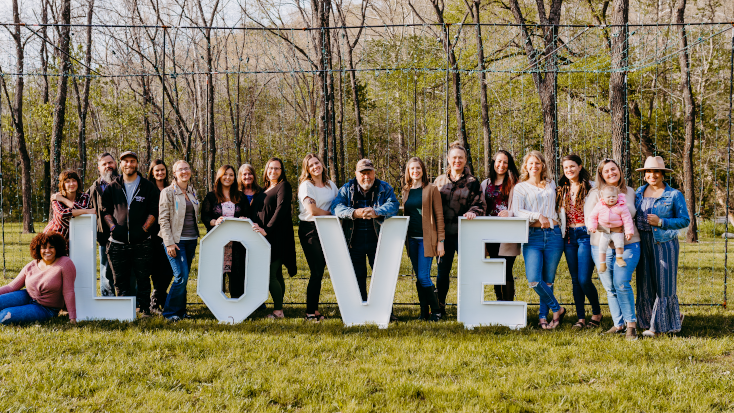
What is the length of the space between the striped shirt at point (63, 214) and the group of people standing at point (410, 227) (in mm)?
15

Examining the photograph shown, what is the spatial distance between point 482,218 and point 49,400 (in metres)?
4.03

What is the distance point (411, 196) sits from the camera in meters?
5.65

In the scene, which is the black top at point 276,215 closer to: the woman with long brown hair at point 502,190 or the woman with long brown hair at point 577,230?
the woman with long brown hair at point 502,190

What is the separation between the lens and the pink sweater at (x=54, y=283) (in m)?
5.43

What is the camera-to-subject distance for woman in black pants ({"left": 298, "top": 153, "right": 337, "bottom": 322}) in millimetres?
5652

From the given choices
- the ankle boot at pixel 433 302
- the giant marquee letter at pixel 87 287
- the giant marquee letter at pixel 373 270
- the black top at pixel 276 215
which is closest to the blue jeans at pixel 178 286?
the giant marquee letter at pixel 87 287

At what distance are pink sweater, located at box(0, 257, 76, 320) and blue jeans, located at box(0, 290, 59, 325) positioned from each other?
0.09 meters

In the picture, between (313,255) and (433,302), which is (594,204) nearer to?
(433,302)

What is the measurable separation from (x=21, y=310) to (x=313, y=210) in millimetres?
3237

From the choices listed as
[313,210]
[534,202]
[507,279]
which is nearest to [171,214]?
[313,210]

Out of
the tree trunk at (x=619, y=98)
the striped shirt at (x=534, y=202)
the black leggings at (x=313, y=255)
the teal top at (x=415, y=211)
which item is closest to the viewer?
the striped shirt at (x=534, y=202)

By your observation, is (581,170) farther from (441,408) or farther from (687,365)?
(441,408)

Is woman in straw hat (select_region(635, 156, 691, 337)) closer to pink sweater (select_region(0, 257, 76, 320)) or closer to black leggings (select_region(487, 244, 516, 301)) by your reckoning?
black leggings (select_region(487, 244, 516, 301))

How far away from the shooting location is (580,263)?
5336 millimetres
